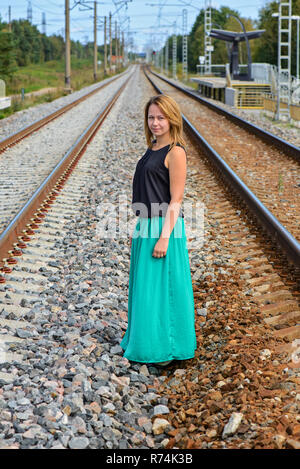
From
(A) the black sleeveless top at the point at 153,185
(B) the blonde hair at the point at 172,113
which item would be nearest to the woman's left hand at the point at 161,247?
(A) the black sleeveless top at the point at 153,185

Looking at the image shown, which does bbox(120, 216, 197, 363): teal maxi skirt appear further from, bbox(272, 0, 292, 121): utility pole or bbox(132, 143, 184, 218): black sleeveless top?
bbox(272, 0, 292, 121): utility pole

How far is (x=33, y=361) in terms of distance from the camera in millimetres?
3672

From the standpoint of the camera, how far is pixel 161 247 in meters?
3.51

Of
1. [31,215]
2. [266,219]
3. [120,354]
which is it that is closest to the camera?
[120,354]

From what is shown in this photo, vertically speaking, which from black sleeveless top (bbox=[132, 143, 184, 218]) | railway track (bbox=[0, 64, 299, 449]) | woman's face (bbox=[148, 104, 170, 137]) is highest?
woman's face (bbox=[148, 104, 170, 137])

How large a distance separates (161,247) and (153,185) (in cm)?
39

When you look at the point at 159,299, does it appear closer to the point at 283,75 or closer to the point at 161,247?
the point at 161,247

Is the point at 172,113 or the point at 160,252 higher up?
the point at 172,113

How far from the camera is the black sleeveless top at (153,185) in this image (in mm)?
3510

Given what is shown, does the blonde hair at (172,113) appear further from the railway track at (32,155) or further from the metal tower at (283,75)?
the metal tower at (283,75)

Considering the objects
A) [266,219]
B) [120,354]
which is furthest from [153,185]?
[266,219]

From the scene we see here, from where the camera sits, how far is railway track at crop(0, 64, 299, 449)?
300 cm

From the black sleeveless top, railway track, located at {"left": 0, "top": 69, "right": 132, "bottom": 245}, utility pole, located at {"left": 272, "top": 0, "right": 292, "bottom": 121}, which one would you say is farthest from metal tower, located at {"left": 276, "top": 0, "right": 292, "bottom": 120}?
the black sleeveless top
